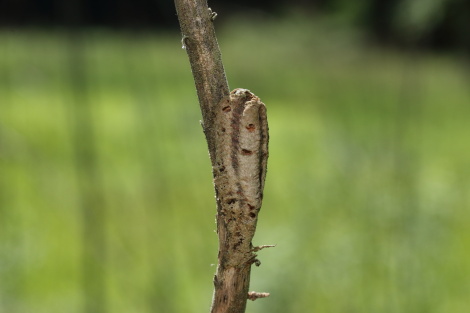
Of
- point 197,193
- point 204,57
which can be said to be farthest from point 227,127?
point 197,193

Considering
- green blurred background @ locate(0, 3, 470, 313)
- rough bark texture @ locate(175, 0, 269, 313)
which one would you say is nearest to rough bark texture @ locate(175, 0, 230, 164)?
rough bark texture @ locate(175, 0, 269, 313)

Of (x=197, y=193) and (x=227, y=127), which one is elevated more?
(x=197, y=193)

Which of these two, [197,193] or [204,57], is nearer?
[204,57]

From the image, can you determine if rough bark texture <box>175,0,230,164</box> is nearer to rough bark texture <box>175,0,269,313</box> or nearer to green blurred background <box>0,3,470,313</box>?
rough bark texture <box>175,0,269,313</box>

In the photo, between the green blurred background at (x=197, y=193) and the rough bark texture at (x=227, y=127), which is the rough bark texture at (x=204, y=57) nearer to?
the rough bark texture at (x=227, y=127)

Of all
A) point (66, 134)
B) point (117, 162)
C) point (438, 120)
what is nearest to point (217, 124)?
point (117, 162)

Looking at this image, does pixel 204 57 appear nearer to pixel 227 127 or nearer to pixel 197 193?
pixel 227 127

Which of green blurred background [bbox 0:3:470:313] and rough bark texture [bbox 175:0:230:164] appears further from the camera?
green blurred background [bbox 0:3:470:313]
